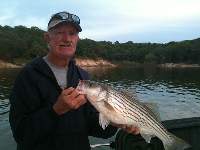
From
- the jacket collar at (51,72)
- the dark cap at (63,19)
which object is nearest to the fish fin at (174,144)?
the jacket collar at (51,72)

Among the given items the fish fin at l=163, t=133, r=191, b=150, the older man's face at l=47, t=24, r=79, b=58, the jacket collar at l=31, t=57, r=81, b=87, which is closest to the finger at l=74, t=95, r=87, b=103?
the jacket collar at l=31, t=57, r=81, b=87

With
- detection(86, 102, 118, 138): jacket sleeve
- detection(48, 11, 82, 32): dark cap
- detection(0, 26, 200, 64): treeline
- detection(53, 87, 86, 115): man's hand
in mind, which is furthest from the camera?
detection(0, 26, 200, 64): treeline

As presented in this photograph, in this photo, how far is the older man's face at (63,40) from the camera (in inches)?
189

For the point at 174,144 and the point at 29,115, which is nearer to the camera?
the point at 29,115

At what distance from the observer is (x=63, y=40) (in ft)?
15.8

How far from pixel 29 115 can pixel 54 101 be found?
36cm

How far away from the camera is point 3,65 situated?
4387 inches

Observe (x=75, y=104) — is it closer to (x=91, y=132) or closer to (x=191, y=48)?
(x=91, y=132)

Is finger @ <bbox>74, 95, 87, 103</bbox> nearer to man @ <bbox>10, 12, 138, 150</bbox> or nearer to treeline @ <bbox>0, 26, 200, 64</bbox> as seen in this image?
man @ <bbox>10, 12, 138, 150</bbox>

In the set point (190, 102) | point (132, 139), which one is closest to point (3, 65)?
point (190, 102)

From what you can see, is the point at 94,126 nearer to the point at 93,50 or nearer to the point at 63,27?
the point at 63,27

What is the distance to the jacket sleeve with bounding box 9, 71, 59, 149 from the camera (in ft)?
14.4

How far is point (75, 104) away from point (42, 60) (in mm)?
A: 936

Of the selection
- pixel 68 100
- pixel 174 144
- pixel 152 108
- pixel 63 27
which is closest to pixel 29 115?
pixel 68 100
